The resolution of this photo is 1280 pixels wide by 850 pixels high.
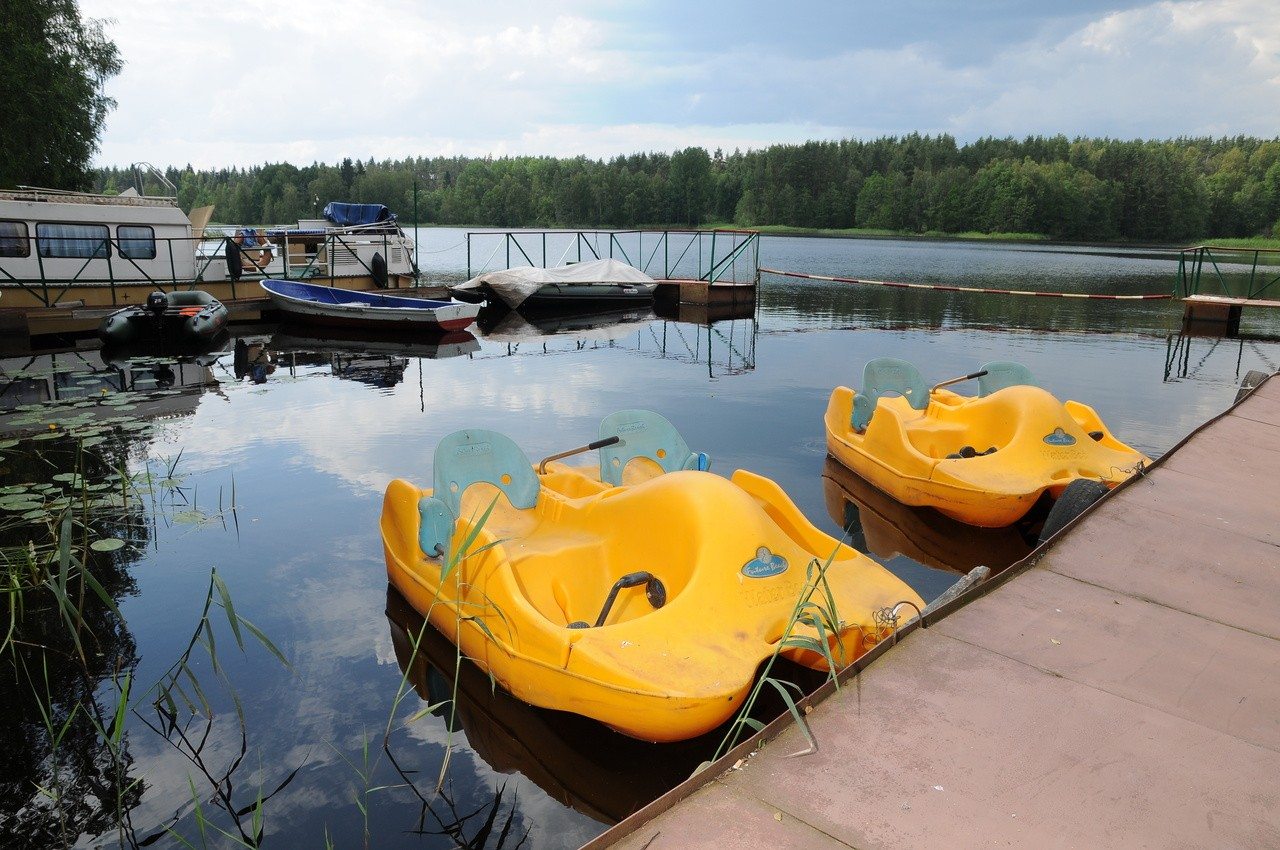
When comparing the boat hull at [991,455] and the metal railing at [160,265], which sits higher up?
the metal railing at [160,265]

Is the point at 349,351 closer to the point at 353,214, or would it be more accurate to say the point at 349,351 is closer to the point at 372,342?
the point at 372,342

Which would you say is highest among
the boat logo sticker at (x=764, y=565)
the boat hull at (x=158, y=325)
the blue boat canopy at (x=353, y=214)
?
the blue boat canopy at (x=353, y=214)

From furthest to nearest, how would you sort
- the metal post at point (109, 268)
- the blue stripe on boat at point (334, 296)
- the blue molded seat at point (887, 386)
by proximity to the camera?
the blue stripe on boat at point (334, 296) < the metal post at point (109, 268) < the blue molded seat at point (887, 386)

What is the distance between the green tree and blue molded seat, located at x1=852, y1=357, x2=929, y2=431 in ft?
83.8

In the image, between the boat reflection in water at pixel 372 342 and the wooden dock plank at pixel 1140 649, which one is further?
the boat reflection in water at pixel 372 342

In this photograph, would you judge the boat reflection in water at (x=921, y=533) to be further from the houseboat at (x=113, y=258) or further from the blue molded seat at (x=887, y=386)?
the houseboat at (x=113, y=258)

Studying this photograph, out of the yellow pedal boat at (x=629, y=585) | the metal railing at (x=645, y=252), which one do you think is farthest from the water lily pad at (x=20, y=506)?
the metal railing at (x=645, y=252)

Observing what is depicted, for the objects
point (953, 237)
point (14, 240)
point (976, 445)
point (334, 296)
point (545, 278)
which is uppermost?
point (953, 237)

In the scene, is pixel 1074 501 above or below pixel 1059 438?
below

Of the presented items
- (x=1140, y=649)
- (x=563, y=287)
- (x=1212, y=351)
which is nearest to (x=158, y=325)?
(x=563, y=287)

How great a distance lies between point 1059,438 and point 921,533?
143 cm

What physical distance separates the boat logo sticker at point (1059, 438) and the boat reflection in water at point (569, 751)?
14.9 ft

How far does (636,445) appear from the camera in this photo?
21.5 ft

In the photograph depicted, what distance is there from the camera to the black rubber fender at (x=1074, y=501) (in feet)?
20.3
